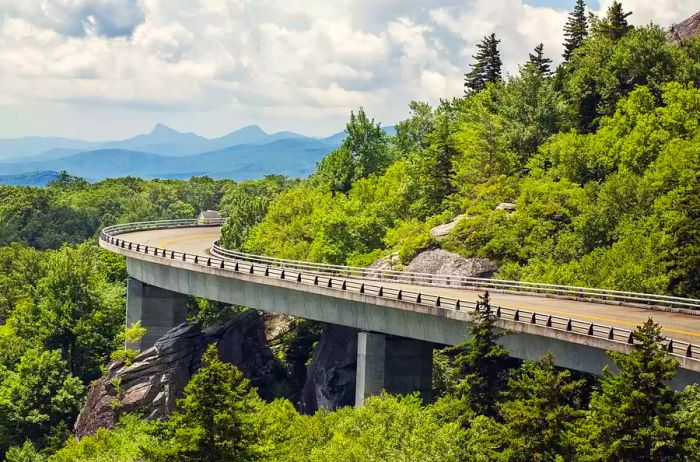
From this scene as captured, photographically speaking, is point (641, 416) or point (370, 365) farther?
point (370, 365)

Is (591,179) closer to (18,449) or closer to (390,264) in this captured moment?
(390,264)

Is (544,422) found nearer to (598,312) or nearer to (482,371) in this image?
(482,371)

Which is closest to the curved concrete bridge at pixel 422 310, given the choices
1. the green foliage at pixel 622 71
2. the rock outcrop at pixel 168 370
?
the rock outcrop at pixel 168 370

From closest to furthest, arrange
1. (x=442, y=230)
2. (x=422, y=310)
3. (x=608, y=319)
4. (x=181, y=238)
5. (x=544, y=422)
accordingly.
Answer: (x=544, y=422) → (x=608, y=319) → (x=422, y=310) → (x=442, y=230) → (x=181, y=238)

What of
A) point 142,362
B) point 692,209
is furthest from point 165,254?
point 692,209

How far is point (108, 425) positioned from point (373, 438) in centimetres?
3624

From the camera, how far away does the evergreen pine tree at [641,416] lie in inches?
1364

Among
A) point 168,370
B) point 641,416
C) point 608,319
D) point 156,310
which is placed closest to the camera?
point 641,416

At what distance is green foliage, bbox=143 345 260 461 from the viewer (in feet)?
135

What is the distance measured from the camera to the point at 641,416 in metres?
35.1

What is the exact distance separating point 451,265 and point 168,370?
2223 cm

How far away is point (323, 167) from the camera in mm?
A: 122438

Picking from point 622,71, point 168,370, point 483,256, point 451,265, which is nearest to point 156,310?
point 168,370

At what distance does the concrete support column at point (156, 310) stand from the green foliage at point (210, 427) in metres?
47.9
